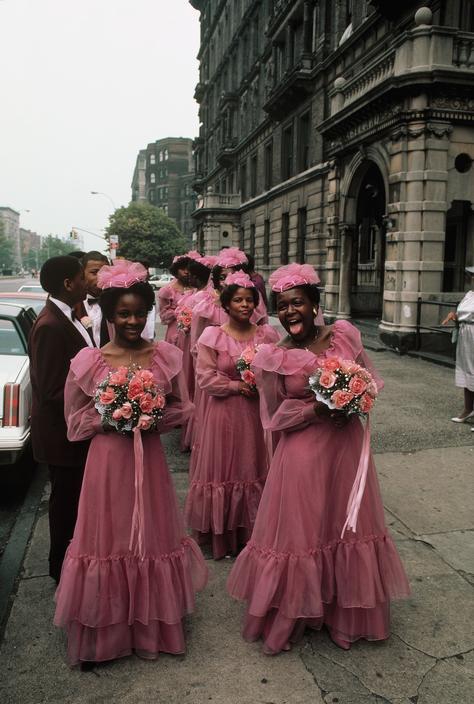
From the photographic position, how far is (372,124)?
14469 millimetres

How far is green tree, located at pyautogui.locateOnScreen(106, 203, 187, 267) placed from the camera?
225 feet

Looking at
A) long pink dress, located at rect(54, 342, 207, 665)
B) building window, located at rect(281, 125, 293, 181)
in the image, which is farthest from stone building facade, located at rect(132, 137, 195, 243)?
long pink dress, located at rect(54, 342, 207, 665)

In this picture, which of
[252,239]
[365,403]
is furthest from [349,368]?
[252,239]

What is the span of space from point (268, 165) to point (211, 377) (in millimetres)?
27257

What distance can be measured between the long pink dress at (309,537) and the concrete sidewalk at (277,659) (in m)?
0.15

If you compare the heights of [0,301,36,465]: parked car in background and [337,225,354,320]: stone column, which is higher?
[337,225,354,320]: stone column

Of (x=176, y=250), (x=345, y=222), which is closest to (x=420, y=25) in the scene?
(x=345, y=222)

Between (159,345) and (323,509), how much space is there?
125 centimetres

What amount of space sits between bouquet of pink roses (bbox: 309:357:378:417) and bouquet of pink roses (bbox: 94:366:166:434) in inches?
32.8

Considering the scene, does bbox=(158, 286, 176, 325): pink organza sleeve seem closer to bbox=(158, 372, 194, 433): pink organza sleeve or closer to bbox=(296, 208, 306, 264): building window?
bbox=(158, 372, 194, 433): pink organza sleeve

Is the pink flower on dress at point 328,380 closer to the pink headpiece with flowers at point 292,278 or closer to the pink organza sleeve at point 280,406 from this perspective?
the pink organza sleeve at point 280,406

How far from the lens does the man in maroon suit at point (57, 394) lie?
11.5 feet

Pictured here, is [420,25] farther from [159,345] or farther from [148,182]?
[148,182]

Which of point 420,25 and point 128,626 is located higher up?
point 420,25
